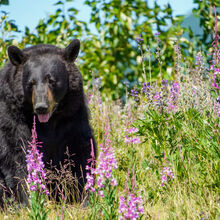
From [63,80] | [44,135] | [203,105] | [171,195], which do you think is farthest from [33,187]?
[203,105]

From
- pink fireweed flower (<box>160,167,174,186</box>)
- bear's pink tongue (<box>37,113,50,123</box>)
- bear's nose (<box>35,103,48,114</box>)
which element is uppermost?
bear's nose (<box>35,103,48,114</box>)

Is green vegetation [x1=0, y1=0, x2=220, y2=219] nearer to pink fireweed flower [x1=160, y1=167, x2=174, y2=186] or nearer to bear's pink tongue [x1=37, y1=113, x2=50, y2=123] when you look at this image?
pink fireweed flower [x1=160, y1=167, x2=174, y2=186]

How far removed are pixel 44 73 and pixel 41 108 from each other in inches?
16.1

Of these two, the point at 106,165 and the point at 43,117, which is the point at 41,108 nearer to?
the point at 43,117

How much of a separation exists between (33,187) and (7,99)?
5.49 ft

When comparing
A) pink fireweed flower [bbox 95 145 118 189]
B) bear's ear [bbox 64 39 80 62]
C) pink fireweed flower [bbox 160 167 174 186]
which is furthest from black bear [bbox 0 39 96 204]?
pink fireweed flower [bbox 95 145 118 189]

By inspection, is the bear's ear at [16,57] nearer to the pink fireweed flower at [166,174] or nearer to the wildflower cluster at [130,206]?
the pink fireweed flower at [166,174]

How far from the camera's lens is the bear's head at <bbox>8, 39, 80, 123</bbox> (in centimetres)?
360

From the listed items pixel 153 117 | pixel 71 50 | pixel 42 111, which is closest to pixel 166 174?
pixel 153 117

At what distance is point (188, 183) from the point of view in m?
3.10

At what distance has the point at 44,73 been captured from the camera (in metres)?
3.73

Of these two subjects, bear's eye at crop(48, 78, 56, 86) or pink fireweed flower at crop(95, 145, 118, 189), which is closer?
pink fireweed flower at crop(95, 145, 118, 189)

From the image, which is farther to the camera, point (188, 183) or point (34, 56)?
point (34, 56)

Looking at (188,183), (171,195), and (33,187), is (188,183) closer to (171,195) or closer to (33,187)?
(171,195)
